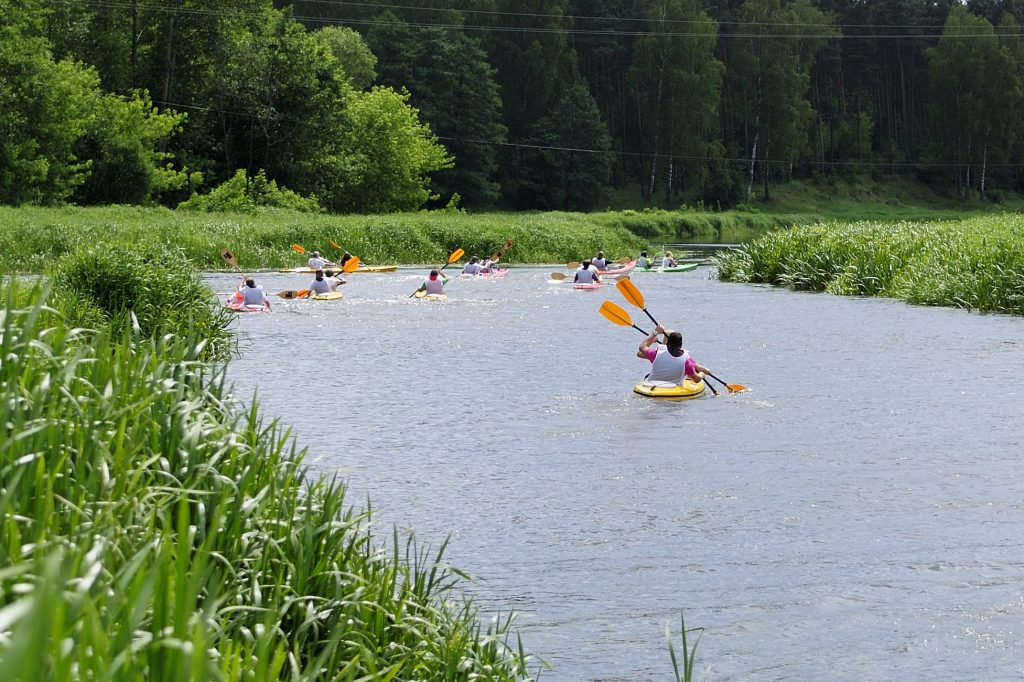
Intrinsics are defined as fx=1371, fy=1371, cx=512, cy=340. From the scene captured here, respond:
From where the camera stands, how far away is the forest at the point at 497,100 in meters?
47.1

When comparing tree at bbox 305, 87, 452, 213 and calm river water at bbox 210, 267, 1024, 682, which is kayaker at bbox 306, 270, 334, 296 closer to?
calm river water at bbox 210, 267, 1024, 682

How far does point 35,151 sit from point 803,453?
3618 centimetres

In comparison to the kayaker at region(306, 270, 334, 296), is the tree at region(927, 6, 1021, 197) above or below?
above

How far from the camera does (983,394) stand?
45.8ft

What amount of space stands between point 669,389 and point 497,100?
203 ft

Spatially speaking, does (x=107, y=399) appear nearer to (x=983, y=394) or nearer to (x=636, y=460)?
(x=636, y=460)

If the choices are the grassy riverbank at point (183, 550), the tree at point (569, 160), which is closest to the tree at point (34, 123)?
the grassy riverbank at point (183, 550)

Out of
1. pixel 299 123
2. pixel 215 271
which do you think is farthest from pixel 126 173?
pixel 215 271

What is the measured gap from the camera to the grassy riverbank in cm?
312

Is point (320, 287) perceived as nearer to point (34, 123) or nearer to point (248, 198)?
point (34, 123)

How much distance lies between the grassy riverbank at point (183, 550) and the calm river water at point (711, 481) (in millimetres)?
949

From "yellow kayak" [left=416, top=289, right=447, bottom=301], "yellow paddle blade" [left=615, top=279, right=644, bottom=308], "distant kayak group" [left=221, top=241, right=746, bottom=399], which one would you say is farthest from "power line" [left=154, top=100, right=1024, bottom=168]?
"yellow paddle blade" [left=615, top=279, right=644, bottom=308]

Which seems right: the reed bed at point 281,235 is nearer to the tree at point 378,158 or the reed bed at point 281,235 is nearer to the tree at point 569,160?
the tree at point 378,158

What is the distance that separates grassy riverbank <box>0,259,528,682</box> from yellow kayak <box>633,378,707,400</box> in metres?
6.94
